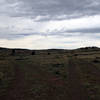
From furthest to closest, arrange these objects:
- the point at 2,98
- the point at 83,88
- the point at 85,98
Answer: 1. the point at 83,88
2. the point at 2,98
3. the point at 85,98

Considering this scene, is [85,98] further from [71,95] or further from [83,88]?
[83,88]

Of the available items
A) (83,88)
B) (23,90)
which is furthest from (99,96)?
(23,90)

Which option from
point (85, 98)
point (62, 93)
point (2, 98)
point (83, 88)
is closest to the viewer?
point (85, 98)

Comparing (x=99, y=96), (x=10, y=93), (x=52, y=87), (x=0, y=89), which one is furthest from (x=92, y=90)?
(x=0, y=89)

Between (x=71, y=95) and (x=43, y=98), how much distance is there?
6.71ft

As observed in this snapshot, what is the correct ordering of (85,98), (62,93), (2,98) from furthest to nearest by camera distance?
(62,93), (2,98), (85,98)

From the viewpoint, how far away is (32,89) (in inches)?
698

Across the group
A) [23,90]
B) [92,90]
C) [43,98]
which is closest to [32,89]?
[23,90]

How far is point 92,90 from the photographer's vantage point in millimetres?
16656

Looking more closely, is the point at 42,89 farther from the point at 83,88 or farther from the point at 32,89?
the point at 83,88

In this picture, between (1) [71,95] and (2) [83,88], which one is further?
(2) [83,88]

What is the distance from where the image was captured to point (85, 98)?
14016 mm

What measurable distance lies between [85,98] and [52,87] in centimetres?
487

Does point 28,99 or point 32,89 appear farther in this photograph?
point 32,89
